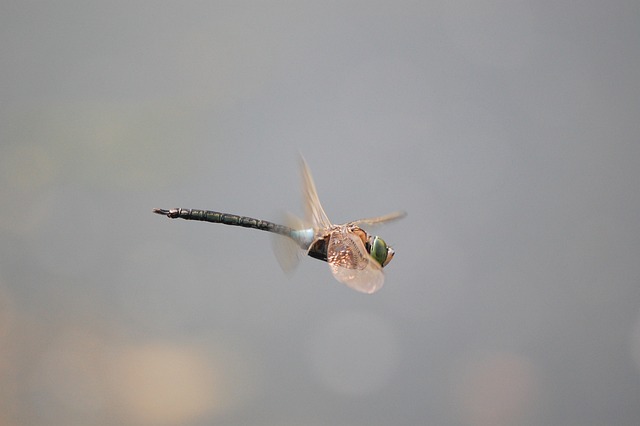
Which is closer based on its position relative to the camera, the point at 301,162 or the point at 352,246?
the point at 352,246

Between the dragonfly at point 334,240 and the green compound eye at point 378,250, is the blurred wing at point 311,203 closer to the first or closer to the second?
the dragonfly at point 334,240

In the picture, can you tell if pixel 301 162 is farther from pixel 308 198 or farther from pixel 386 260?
pixel 386 260

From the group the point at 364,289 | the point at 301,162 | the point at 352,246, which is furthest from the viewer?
the point at 301,162

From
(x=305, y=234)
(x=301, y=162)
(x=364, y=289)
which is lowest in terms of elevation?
(x=364, y=289)

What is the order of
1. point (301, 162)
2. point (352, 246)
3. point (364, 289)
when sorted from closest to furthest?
1. point (364, 289)
2. point (352, 246)
3. point (301, 162)

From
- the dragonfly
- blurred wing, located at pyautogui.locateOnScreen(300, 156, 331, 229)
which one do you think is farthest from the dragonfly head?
blurred wing, located at pyautogui.locateOnScreen(300, 156, 331, 229)

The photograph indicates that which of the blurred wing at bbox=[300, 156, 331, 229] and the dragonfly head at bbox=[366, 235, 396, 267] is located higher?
the blurred wing at bbox=[300, 156, 331, 229]

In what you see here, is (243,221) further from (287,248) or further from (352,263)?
(352,263)

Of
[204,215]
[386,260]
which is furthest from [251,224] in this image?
[386,260]

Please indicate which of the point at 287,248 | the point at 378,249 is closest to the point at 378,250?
the point at 378,249

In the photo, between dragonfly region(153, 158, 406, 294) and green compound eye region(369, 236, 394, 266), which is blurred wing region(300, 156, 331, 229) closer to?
dragonfly region(153, 158, 406, 294)
